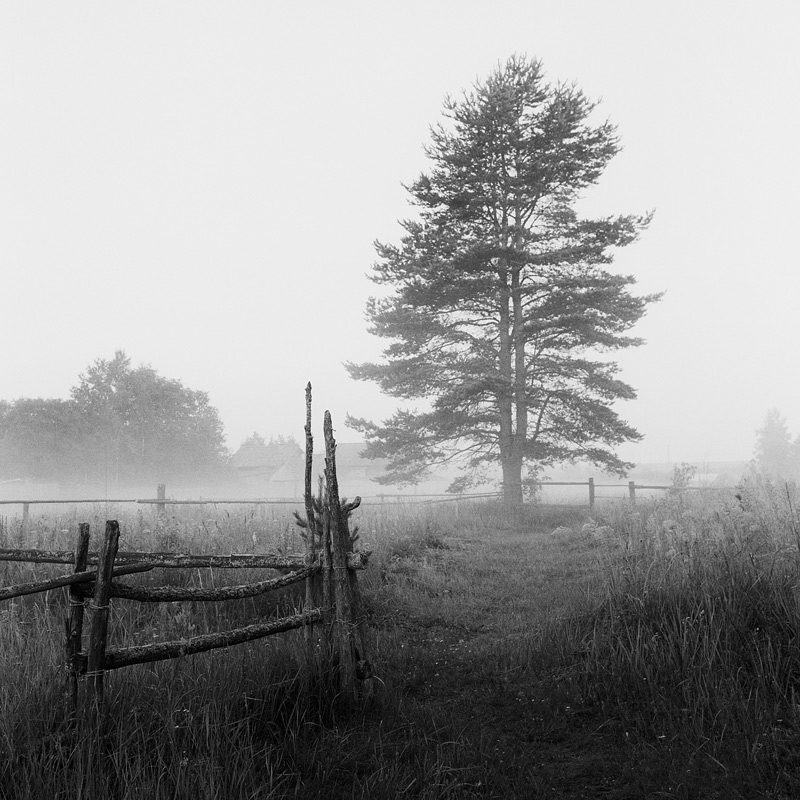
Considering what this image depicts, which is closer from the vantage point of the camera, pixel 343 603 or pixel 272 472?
pixel 343 603

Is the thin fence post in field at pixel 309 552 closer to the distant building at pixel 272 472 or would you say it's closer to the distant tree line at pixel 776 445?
the distant building at pixel 272 472

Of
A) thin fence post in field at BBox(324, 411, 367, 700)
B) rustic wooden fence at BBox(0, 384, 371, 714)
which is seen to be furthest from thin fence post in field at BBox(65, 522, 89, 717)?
thin fence post in field at BBox(324, 411, 367, 700)

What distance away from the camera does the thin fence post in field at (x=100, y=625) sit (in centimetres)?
318

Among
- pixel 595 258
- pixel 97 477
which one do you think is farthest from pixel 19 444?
pixel 595 258

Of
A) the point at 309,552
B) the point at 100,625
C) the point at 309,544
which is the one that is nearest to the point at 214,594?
the point at 100,625

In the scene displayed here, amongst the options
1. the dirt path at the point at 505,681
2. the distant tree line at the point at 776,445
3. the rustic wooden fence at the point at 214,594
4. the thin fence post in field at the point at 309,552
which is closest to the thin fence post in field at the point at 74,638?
the rustic wooden fence at the point at 214,594

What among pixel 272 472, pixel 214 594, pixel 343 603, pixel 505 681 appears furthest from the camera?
pixel 272 472

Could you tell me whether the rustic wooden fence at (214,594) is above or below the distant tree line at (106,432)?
below

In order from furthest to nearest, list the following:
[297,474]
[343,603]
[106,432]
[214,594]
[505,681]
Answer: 1. [297,474]
2. [106,432]
3. [505,681]
4. [343,603]
5. [214,594]

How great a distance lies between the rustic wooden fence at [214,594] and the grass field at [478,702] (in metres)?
0.15

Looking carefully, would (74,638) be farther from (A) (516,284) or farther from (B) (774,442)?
(B) (774,442)

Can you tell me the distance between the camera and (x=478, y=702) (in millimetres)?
4359

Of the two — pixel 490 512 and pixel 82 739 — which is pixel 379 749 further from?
pixel 490 512

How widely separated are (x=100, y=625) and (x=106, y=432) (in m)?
43.3
